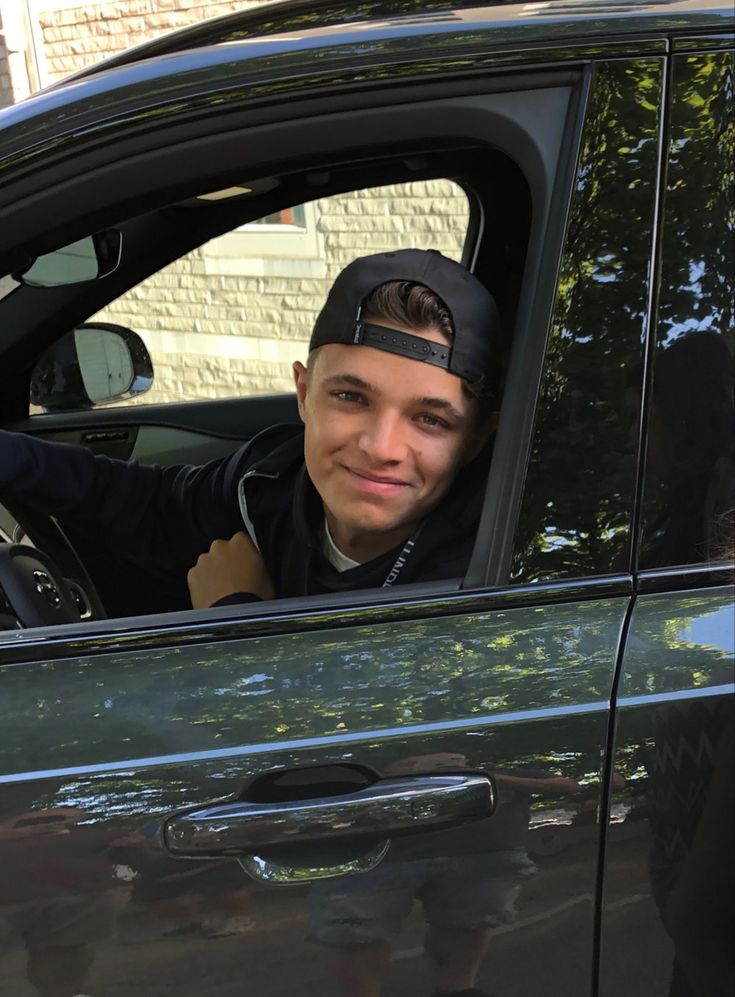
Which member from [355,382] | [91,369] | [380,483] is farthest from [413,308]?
[91,369]

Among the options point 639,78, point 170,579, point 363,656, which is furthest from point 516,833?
point 170,579

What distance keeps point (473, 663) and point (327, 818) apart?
0.23m

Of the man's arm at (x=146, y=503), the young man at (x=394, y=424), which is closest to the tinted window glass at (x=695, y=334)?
the young man at (x=394, y=424)

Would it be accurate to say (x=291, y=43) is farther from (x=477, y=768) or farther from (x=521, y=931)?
(x=521, y=931)

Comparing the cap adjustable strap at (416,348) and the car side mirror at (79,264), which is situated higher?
the car side mirror at (79,264)

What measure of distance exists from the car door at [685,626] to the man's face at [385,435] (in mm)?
375

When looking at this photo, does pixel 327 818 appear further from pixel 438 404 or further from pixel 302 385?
pixel 302 385

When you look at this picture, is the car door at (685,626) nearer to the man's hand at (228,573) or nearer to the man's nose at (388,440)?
the man's nose at (388,440)

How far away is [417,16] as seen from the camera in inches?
51.6

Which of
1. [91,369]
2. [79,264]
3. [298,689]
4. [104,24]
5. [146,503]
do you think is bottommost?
[298,689]

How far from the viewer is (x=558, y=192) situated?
121 centimetres

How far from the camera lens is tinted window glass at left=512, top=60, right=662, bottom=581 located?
1.18 m

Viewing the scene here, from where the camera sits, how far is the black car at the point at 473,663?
1146mm

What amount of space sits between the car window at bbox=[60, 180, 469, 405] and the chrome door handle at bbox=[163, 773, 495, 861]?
1.35m
